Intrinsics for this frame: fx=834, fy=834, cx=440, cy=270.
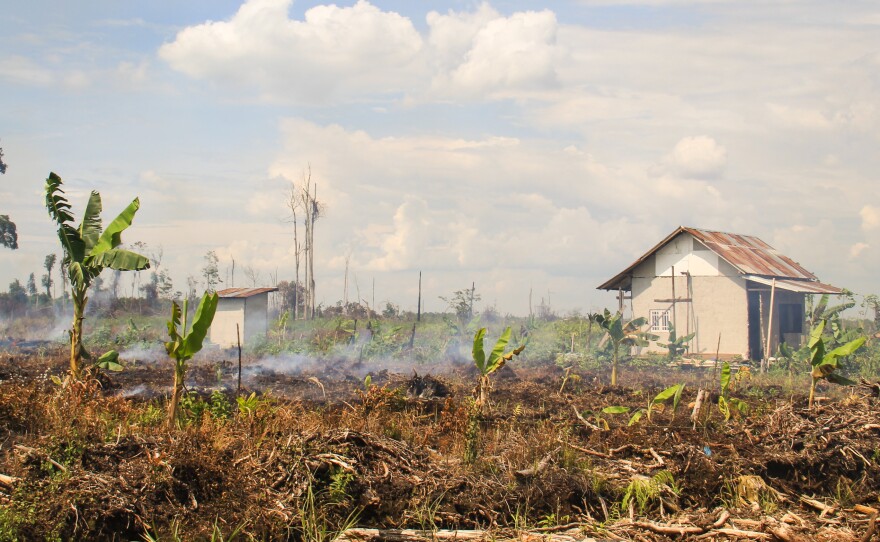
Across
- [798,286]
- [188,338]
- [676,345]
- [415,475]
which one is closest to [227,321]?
[676,345]

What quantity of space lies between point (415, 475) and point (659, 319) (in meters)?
22.5

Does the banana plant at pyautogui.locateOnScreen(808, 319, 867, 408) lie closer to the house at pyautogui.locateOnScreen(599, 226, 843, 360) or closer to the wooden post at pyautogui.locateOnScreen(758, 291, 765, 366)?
the house at pyautogui.locateOnScreen(599, 226, 843, 360)

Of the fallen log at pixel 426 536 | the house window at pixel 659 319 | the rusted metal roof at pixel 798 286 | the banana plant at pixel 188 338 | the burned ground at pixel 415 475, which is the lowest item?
the fallen log at pixel 426 536

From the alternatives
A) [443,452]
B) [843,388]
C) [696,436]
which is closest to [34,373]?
[443,452]

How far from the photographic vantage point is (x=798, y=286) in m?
27.4

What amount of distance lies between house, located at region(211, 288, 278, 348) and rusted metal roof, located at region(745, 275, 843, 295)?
59.4 feet

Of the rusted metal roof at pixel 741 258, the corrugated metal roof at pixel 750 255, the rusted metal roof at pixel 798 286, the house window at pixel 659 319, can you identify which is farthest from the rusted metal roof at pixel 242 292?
the rusted metal roof at pixel 798 286

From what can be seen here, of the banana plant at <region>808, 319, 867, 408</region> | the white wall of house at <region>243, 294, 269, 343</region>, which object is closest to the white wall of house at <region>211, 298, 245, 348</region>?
the white wall of house at <region>243, 294, 269, 343</region>

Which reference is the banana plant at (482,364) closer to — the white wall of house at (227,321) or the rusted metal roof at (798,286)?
the rusted metal roof at (798,286)

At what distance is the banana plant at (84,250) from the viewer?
42.6 ft

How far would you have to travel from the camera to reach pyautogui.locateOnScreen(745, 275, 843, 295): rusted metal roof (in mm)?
26859

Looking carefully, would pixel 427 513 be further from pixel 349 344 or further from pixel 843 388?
pixel 349 344

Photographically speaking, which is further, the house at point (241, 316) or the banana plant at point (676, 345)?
the house at point (241, 316)

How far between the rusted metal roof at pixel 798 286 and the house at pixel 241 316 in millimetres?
18102
